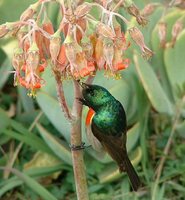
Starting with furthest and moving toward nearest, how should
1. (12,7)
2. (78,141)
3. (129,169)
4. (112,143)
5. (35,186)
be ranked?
(12,7) < (35,186) < (129,169) < (112,143) < (78,141)

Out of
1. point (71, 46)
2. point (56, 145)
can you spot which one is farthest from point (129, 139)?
point (71, 46)

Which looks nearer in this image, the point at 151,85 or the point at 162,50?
the point at 151,85

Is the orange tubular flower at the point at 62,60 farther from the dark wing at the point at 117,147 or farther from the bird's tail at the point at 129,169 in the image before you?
the bird's tail at the point at 129,169

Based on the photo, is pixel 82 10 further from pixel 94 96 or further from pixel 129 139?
pixel 129 139

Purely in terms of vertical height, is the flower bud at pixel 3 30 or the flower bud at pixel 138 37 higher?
the flower bud at pixel 3 30

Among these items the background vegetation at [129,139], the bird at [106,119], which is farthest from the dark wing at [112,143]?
the background vegetation at [129,139]

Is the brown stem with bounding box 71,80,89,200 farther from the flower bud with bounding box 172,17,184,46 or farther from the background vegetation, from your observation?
the flower bud with bounding box 172,17,184,46
